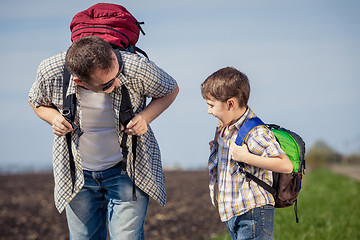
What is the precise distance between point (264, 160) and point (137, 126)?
80 centimetres

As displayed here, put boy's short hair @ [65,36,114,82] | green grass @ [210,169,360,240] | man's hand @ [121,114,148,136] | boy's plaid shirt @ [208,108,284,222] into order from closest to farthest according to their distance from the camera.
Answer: boy's short hair @ [65,36,114,82]
boy's plaid shirt @ [208,108,284,222]
man's hand @ [121,114,148,136]
green grass @ [210,169,360,240]

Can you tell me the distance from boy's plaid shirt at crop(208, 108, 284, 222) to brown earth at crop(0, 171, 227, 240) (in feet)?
15.0

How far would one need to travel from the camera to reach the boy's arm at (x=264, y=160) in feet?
8.48

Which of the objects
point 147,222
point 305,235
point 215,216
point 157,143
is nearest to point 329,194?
point 215,216

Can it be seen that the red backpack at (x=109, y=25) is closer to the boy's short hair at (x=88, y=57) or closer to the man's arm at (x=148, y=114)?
the boy's short hair at (x=88, y=57)

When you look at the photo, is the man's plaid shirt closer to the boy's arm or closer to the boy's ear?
the boy's ear

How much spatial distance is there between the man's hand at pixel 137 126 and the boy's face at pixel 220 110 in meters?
0.42

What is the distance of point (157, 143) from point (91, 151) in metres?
0.46

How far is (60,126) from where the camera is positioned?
2.81m

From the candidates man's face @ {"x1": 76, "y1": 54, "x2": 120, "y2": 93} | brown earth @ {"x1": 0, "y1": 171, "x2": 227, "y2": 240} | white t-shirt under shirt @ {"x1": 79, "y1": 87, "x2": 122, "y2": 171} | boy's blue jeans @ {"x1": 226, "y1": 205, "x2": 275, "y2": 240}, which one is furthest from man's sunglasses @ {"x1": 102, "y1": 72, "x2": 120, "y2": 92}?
brown earth @ {"x1": 0, "y1": 171, "x2": 227, "y2": 240}

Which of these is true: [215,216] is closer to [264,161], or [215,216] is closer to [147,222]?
[147,222]

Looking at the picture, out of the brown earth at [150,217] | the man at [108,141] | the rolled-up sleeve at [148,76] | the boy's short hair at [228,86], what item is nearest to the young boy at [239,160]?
the boy's short hair at [228,86]

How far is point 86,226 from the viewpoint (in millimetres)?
3162

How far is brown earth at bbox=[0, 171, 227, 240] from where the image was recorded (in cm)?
769
